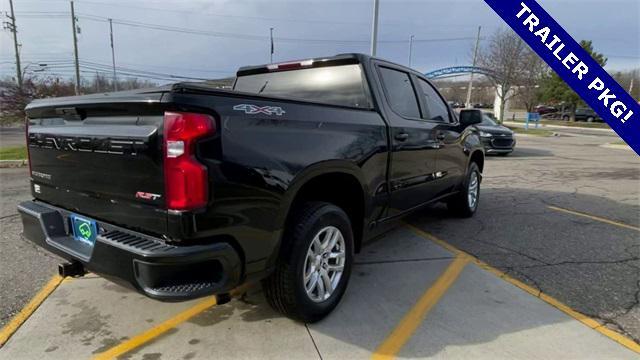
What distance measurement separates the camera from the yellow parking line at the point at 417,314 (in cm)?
274

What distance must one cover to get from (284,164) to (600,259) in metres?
3.74

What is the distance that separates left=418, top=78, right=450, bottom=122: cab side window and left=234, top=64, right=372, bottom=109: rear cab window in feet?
3.73

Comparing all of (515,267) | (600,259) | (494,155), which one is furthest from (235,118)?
(494,155)

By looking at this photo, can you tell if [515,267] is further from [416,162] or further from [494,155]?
[494,155]

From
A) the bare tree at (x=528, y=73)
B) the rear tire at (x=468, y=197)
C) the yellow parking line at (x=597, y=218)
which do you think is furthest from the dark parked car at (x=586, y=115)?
the rear tire at (x=468, y=197)

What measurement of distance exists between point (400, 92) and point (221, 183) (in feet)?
8.18

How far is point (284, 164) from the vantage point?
101 inches

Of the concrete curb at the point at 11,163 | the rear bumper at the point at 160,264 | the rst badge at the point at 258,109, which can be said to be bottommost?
the concrete curb at the point at 11,163

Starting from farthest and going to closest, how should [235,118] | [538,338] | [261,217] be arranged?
[538,338]
[261,217]
[235,118]

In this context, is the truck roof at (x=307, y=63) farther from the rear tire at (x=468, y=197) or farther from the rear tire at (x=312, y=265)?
the rear tire at (x=468, y=197)

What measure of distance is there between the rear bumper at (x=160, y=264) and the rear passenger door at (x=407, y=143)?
1.93m

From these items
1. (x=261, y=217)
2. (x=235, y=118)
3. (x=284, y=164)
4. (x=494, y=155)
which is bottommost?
(x=494, y=155)

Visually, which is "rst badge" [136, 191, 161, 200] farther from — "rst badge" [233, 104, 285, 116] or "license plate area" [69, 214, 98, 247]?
"rst badge" [233, 104, 285, 116]

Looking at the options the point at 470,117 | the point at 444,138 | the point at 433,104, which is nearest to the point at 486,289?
the point at 444,138
